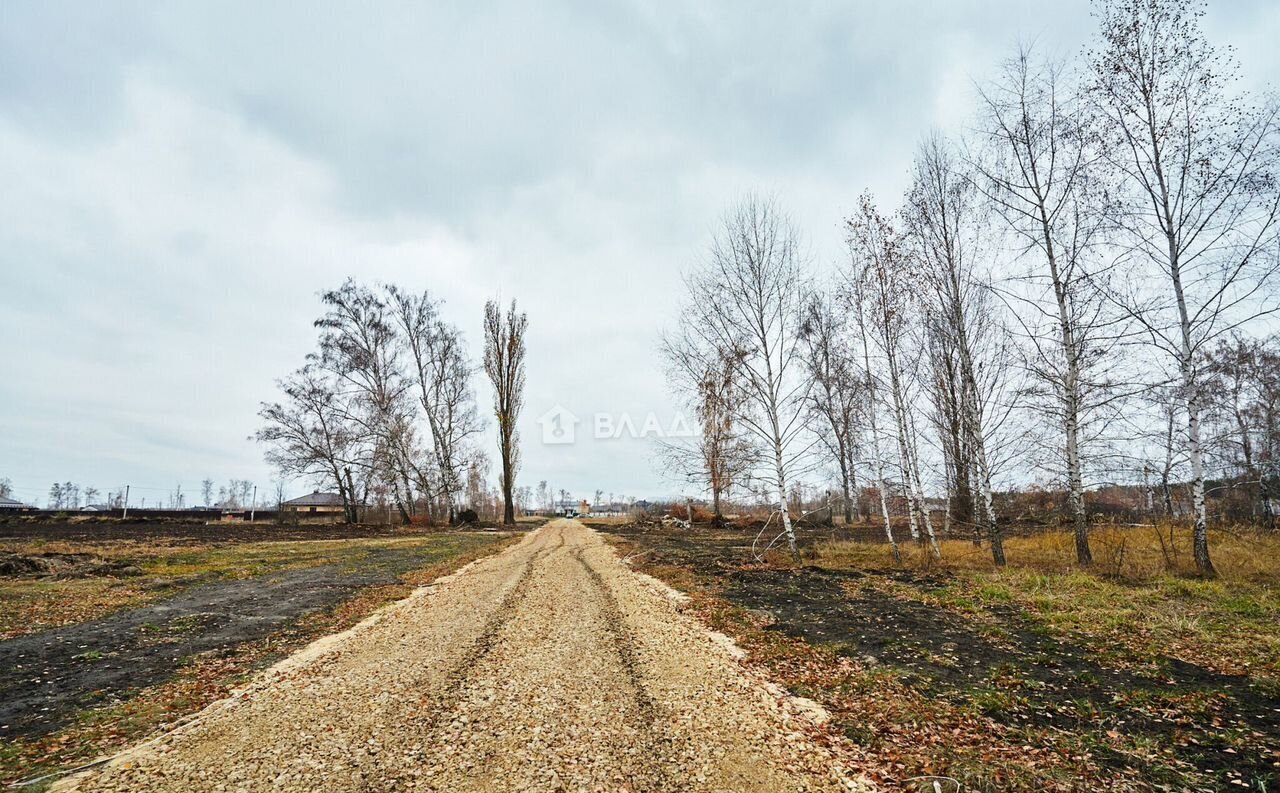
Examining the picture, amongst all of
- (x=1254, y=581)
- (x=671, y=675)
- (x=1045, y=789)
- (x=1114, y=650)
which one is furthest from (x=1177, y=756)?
(x=1254, y=581)

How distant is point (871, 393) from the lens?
1602cm

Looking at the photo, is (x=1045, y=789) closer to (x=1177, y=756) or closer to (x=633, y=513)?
(x=1177, y=756)

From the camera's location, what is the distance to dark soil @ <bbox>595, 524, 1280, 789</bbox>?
13.9ft

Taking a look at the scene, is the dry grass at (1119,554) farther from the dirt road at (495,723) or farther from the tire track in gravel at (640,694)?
the dirt road at (495,723)

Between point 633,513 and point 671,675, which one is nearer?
point 671,675

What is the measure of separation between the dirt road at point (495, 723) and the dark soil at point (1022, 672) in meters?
1.76

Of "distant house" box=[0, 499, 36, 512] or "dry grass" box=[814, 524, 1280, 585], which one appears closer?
"dry grass" box=[814, 524, 1280, 585]

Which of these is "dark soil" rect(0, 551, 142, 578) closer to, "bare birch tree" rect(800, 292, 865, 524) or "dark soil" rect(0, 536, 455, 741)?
"dark soil" rect(0, 536, 455, 741)

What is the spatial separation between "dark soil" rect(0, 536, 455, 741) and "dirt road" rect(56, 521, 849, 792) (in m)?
1.42

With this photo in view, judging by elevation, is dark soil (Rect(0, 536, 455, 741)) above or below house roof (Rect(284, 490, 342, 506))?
above

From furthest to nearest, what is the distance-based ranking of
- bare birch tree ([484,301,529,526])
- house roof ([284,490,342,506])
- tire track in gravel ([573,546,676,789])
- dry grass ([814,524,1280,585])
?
1. house roof ([284,490,342,506])
2. bare birch tree ([484,301,529,526])
3. dry grass ([814,524,1280,585])
4. tire track in gravel ([573,546,676,789])

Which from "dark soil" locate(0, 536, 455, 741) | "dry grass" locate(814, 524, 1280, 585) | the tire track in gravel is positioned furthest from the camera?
"dry grass" locate(814, 524, 1280, 585)

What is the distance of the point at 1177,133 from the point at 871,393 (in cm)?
847

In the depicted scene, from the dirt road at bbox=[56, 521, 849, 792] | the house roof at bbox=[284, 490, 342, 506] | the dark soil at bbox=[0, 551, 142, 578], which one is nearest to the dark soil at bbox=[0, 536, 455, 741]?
the dirt road at bbox=[56, 521, 849, 792]
